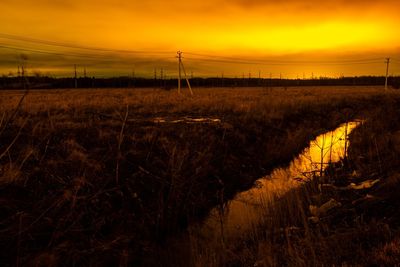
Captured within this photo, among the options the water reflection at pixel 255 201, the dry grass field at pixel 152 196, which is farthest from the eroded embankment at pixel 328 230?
the water reflection at pixel 255 201

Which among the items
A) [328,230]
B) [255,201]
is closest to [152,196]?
[255,201]

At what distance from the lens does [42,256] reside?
15.5ft

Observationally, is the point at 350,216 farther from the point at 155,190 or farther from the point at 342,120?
the point at 342,120

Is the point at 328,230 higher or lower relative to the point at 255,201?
higher

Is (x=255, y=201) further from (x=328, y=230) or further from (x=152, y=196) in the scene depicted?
(x=328, y=230)

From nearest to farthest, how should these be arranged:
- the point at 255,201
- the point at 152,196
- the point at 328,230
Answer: the point at 328,230
the point at 152,196
the point at 255,201

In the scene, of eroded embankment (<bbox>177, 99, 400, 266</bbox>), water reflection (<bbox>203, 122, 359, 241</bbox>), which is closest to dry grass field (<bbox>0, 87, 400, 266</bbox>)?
eroded embankment (<bbox>177, 99, 400, 266</bbox>)

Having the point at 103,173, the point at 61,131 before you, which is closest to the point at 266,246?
the point at 103,173

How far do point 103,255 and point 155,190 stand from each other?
2.84m

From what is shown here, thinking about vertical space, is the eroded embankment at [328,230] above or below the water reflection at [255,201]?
above

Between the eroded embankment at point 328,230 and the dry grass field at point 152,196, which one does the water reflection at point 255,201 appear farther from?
the dry grass field at point 152,196

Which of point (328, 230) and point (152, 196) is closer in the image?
point (328, 230)

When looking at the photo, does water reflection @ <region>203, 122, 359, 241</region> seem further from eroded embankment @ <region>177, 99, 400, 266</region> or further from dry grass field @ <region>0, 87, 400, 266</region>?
dry grass field @ <region>0, 87, 400, 266</region>

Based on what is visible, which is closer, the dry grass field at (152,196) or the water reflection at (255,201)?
the dry grass field at (152,196)
